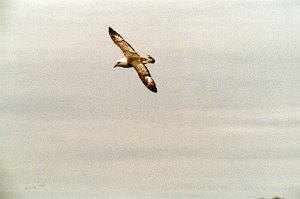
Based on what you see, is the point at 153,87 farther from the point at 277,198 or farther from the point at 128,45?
the point at 277,198

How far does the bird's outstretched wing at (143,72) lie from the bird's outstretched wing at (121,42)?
0.88 m

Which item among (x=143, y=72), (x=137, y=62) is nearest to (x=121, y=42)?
(x=137, y=62)

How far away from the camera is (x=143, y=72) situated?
3105 inches

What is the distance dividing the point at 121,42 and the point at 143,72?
3539mm

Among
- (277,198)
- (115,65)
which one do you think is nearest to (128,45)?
(115,65)

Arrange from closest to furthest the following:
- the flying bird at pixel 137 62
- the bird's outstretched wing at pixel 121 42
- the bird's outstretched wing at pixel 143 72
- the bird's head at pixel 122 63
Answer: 1. the bird's outstretched wing at pixel 143 72
2. the flying bird at pixel 137 62
3. the bird's head at pixel 122 63
4. the bird's outstretched wing at pixel 121 42

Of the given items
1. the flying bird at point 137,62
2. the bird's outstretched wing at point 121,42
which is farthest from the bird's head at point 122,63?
the bird's outstretched wing at point 121,42

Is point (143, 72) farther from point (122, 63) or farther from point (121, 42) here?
point (121, 42)

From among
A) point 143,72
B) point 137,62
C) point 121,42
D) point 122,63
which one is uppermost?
point 121,42

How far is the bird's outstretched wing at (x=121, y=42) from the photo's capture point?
79875 mm

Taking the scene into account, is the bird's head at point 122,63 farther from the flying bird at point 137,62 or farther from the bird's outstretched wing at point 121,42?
the bird's outstretched wing at point 121,42

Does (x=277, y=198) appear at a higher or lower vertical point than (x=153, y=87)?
lower

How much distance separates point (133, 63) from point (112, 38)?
11.8ft

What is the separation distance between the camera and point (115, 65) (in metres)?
80.2
